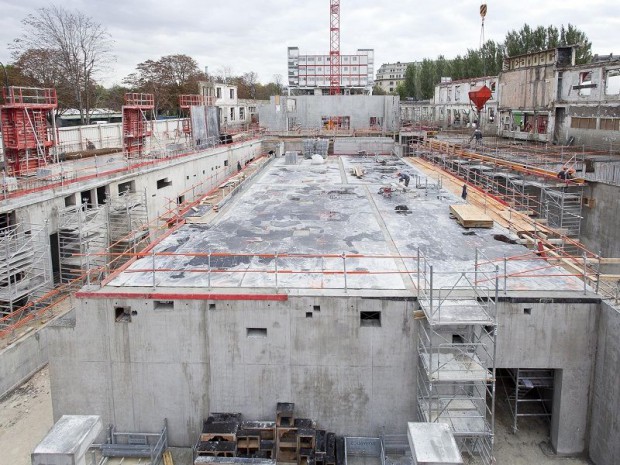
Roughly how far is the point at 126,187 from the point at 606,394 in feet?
77.6

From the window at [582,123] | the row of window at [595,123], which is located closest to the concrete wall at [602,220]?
the row of window at [595,123]

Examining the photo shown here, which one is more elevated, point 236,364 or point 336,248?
point 336,248

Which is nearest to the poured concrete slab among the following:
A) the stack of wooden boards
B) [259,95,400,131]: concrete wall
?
the stack of wooden boards

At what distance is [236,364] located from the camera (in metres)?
13.9

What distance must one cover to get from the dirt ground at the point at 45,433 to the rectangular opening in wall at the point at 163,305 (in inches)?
146

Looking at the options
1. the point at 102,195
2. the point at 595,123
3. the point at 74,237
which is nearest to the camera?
the point at 74,237

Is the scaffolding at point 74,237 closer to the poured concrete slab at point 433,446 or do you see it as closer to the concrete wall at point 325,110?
the poured concrete slab at point 433,446

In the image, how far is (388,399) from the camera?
45.7 ft

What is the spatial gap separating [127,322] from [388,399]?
6.94 m

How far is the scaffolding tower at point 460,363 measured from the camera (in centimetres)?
1208

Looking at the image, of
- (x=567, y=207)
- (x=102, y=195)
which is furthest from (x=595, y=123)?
(x=102, y=195)

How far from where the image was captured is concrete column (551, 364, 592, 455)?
13.6 m

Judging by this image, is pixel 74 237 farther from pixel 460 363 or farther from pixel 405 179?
pixel 405 179

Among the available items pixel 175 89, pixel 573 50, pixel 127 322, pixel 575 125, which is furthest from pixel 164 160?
pixel 175 89
